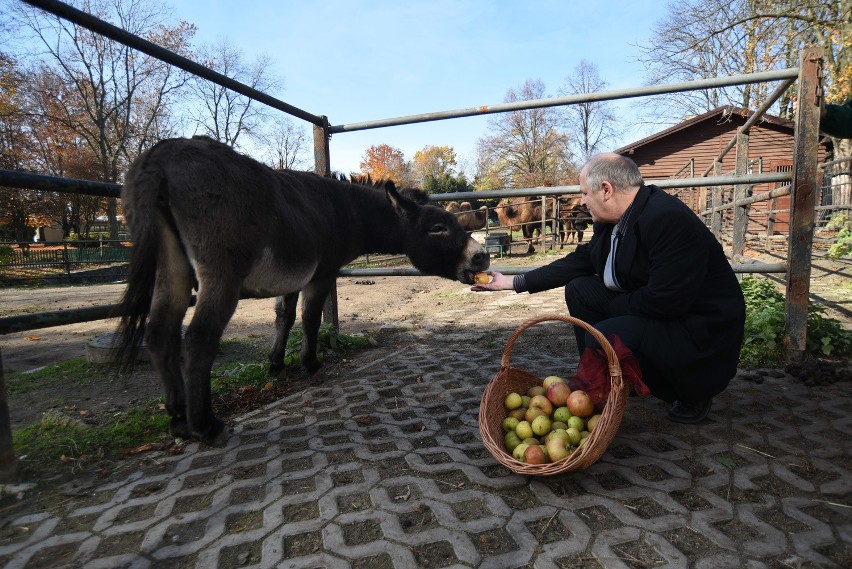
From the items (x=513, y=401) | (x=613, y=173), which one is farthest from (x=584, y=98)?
(x=513, y=401)

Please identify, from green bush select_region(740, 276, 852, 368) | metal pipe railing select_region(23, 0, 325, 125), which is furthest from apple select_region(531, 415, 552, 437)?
metal pipe railing select_region(23, 0, 325, 125)

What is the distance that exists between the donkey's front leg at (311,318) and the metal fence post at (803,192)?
377 centimetres

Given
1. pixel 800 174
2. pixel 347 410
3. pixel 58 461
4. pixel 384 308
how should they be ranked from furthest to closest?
pixel 384 308, pixel 800 174, pixel 347 410, pixel 58 461

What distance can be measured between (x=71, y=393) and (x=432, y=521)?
3558mm

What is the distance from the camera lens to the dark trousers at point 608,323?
250 centimetres

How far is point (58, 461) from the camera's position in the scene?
2482 mm

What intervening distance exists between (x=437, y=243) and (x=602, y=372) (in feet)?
7.42

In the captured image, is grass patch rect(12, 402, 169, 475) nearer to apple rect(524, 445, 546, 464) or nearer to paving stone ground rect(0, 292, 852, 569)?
paving stone ground rect(0, 292, 852, 569)

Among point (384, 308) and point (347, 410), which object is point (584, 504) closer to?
point (347, 410)

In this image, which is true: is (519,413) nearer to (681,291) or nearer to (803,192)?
(681,291)

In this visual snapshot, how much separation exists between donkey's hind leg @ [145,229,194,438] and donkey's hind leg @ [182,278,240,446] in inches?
6.4

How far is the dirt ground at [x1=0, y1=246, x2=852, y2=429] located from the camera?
146 inches

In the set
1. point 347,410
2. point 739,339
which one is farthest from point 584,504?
point 347,410

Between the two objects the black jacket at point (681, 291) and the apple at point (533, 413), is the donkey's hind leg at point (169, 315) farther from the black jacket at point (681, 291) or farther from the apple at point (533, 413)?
the black jacket at point (681, 291)
